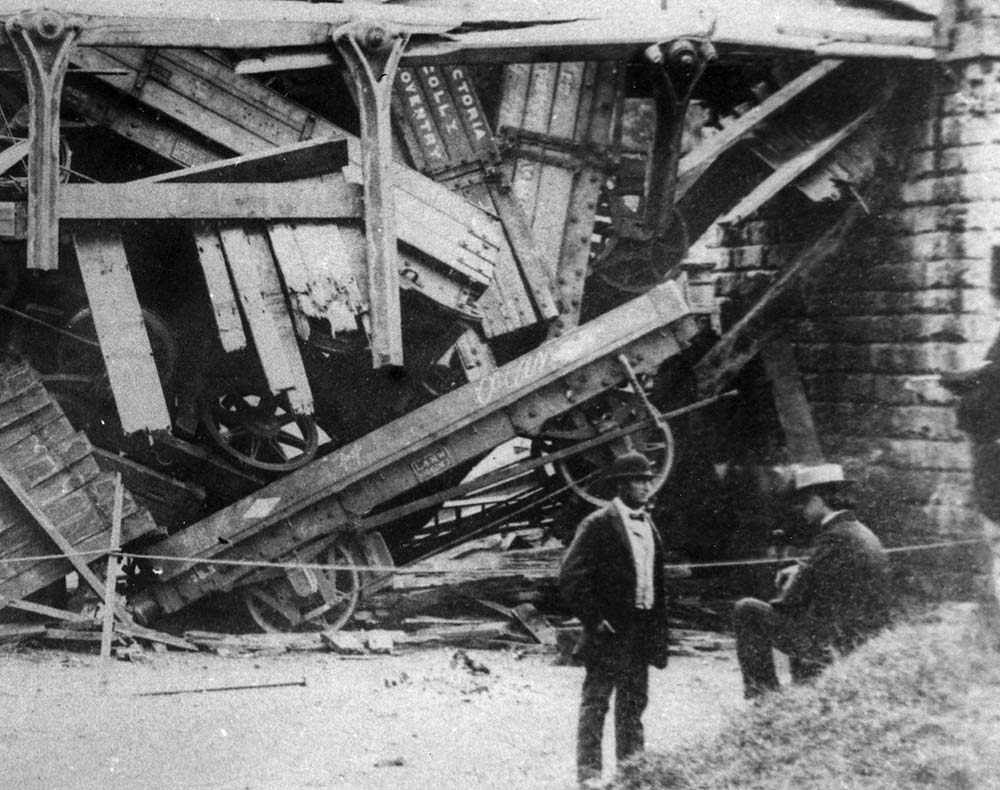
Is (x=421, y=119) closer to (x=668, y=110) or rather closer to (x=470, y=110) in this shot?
(x=470, y=110)

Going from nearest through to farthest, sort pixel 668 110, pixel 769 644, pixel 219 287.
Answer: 1. pixel 769 644
2. pixel 219 287
3. pixel 668 110

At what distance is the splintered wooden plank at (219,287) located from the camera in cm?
668

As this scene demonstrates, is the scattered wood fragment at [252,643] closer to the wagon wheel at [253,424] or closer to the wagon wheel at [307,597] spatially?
the wagon wheel at [307,597]

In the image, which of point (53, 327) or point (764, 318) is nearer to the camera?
point (53, 327)

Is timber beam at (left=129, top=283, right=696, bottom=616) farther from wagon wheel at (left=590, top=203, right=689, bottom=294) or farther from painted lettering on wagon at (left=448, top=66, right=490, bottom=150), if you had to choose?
painted lettering on wagon at (left=448, top=66, right=490, bottom=150)

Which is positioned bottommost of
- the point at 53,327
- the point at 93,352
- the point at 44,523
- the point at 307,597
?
the point at 307,597

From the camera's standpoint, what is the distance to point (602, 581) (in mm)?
4855

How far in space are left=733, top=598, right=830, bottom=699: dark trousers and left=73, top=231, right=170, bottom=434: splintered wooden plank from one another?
12.4ft

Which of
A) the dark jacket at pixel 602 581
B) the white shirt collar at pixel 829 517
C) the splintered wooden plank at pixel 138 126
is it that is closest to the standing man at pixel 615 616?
the dark jacket at pixel 602 581

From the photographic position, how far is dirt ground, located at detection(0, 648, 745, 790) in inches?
200

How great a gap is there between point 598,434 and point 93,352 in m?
3.90

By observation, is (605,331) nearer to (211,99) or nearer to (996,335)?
(996,335)

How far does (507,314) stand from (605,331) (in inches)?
41.1

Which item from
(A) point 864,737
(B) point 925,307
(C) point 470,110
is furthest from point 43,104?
(B) point 925,307
